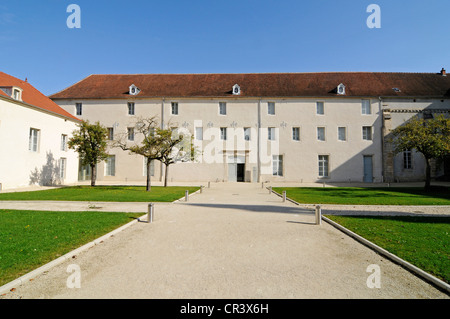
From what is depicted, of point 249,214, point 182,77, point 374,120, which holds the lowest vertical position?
point 249,214

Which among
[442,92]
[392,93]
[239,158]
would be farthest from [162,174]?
[442,92]

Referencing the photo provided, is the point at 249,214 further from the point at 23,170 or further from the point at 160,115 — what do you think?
the point at 160,115

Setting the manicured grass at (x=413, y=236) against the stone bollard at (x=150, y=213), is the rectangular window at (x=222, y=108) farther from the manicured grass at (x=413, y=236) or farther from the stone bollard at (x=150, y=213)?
the stone bollard at (x=150, y=213)

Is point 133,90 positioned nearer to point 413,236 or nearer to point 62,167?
point 62,167

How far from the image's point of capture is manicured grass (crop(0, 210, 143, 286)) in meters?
4.28

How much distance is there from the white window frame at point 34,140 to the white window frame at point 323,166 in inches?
1111

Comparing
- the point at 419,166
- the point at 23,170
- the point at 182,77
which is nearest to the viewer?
the point at 23,170

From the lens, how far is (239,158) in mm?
28656

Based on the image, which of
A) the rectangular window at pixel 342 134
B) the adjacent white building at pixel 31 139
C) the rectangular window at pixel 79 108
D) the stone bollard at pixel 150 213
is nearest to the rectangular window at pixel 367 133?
the rectangular window at pixel 342 134

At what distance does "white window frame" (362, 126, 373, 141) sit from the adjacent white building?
32.2 m

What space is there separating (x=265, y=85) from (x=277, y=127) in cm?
590

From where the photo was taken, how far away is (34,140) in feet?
67.1
